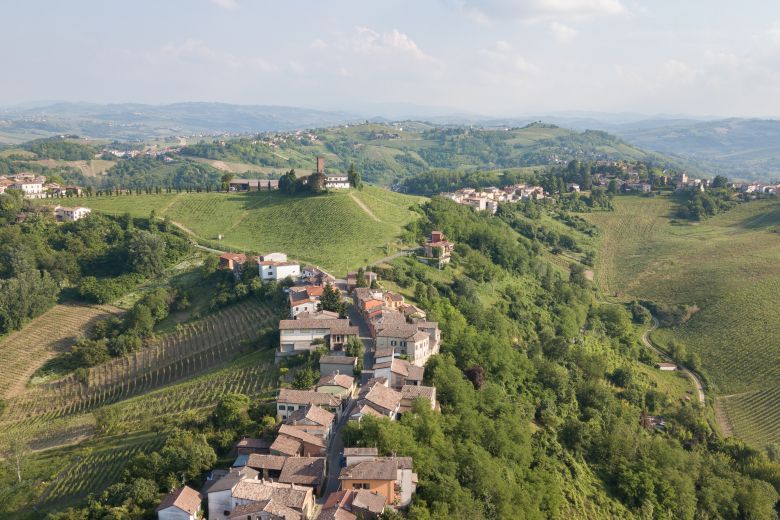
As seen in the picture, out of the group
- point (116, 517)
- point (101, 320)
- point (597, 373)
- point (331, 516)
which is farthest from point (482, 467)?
point (101, 320)

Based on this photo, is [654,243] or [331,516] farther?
[654,243]

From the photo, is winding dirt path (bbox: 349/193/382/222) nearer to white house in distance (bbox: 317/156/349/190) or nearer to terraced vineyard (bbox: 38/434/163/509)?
white house in distance (bbox: 317/156/349/190)

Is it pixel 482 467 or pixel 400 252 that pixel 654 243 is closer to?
pixel 400 252

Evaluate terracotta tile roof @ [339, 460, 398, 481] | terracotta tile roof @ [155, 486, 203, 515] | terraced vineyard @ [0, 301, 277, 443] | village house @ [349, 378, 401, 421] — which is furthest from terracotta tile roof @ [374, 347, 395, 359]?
terracotta tile roof @ [155, 486, 203, 515]

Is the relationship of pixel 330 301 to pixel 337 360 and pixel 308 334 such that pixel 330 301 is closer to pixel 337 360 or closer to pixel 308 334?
pixel 308 334

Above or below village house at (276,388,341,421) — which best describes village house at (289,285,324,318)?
above

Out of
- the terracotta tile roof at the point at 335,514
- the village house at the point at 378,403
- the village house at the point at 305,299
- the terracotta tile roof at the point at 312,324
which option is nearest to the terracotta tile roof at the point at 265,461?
the terracotta tile roof at the point at 335,514
